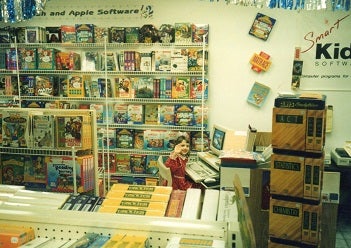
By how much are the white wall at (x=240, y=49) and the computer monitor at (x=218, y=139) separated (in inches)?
28.5

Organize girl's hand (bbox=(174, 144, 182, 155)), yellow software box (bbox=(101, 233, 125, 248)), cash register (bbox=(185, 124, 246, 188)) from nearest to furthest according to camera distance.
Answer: yellow software box (bbox=(101, 233, 125, 248))
cash register (bbox=(185, 124, 246, 188))
girl's hand (bbox=(174, 144, 182, 155))

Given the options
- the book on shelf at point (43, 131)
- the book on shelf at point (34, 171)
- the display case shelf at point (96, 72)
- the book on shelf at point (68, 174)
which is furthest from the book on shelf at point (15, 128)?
the display case shelf at point (96, 72)

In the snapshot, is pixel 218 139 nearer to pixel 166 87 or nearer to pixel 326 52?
pixel 166 87

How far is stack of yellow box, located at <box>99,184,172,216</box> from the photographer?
161 cm

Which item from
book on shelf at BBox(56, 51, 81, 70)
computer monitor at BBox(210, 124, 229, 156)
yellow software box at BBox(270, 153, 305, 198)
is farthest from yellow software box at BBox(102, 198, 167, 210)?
book on shelf at BBox(56, 51, 81, 70)

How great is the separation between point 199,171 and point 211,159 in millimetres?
288

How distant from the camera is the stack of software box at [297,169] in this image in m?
2.72

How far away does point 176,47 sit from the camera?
5.10 meters

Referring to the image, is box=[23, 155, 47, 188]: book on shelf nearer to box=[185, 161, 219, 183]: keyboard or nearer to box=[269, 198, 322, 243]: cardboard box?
box=[185, 161, 219, 183]: keyboard

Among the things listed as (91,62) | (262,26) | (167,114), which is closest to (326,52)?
(262,26)

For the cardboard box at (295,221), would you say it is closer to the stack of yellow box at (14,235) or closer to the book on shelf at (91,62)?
the stack of yellow box at (14,235)

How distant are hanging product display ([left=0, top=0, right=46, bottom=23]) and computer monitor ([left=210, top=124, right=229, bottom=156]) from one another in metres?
2.57

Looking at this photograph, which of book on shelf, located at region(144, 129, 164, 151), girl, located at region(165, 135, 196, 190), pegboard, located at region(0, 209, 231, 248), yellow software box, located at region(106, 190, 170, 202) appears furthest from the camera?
book on shelf, located at region(144, 129, 164, 151)

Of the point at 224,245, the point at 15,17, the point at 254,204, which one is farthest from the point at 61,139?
the point at 224,245
